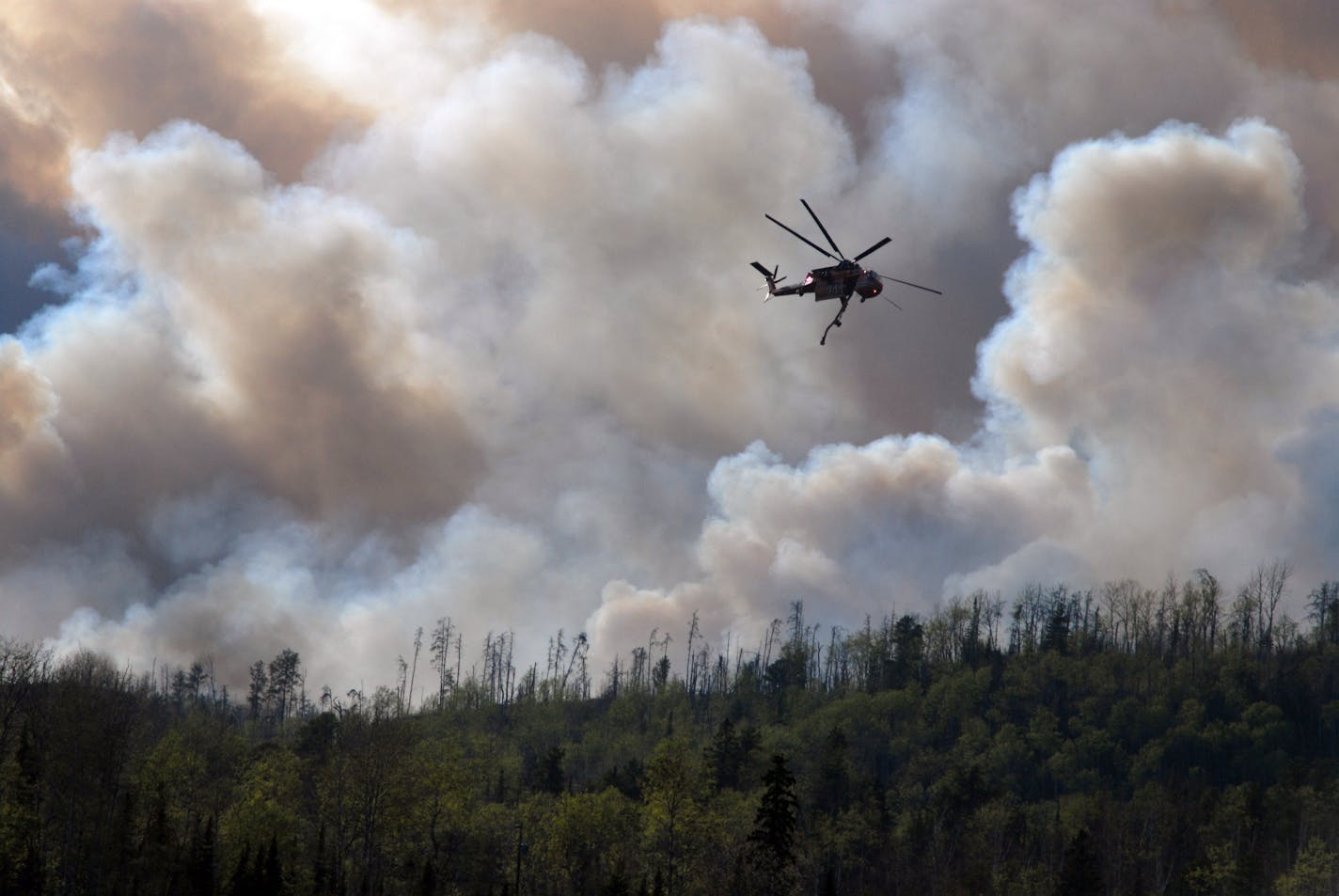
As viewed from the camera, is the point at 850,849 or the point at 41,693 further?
the point at 850,849

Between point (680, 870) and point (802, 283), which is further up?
point (802, 283)

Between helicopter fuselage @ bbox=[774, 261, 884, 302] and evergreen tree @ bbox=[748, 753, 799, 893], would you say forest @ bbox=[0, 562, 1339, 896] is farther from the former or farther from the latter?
helicopter fuselage @ bbox=[774, 261, 884, 302]

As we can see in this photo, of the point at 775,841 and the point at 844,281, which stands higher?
the point at 844,281

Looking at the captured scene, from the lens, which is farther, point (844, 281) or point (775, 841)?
point (775, 841)

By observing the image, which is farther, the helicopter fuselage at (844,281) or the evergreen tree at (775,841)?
the evergreen tree at (775,841)

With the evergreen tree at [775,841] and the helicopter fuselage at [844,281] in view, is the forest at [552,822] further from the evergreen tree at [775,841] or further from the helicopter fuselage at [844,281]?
the helicopter fuselage at [844,281]

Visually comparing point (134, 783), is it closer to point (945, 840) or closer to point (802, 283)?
point (802, 283)

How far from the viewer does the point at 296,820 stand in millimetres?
130250

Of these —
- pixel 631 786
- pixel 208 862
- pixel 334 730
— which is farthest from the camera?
pixel 334 730

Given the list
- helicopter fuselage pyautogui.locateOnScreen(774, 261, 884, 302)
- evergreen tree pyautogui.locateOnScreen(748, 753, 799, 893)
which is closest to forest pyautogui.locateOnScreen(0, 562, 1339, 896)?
evergreen tree pyautogui.locateOnScreen(748, 753, 799, 893)

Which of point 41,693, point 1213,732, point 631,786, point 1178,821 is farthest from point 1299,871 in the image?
point 41,693

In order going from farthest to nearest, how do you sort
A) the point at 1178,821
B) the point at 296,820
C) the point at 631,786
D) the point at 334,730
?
the point at 334,730 → the point at 631,786 → the point at 1178,821 → the point at 296,820

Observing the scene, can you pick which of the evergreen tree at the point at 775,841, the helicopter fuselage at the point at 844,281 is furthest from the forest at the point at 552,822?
the helicopter fuselage at the point at 844,281

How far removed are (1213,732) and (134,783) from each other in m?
144
